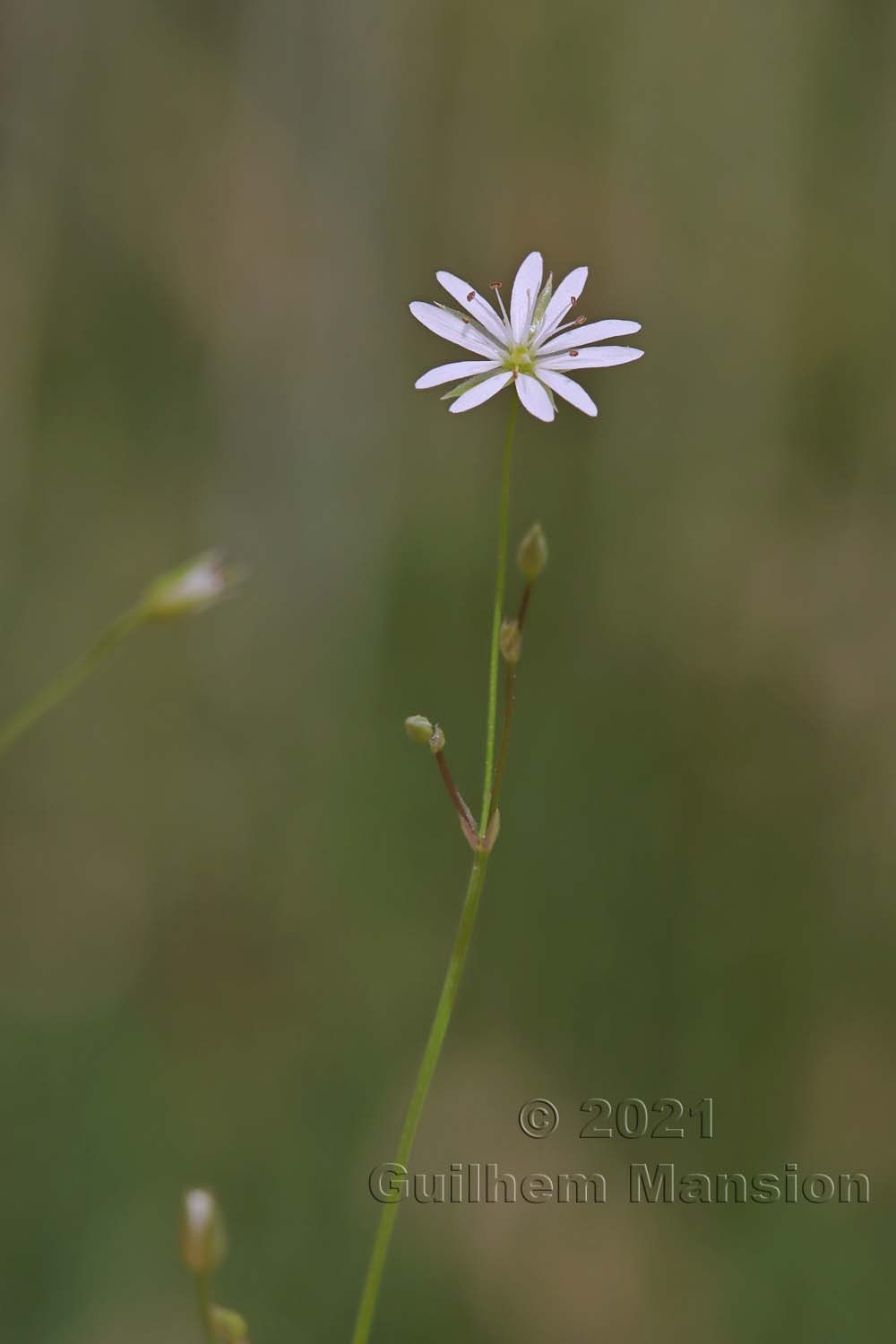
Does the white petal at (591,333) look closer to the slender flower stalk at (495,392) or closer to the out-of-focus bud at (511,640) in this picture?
the slender flower stalk at (495,392)

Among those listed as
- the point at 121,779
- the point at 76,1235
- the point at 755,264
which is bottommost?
the point at 76,1235

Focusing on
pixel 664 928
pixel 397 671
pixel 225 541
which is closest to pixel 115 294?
pixel 225 541

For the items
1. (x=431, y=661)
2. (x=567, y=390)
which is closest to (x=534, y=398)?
(x=567, y=390)

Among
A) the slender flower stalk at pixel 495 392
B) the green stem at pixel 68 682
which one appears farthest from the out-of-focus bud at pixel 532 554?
the green stem at pixel 68 682

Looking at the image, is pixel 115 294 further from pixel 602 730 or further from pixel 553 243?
pixel 602 730

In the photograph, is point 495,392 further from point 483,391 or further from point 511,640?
point 511,640

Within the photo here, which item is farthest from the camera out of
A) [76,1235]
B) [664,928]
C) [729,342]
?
[729,342]
